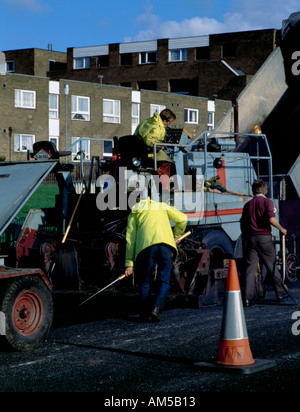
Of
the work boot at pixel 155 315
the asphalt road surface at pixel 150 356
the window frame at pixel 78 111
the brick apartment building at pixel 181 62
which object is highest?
the brick apartment building at pixel 181 62

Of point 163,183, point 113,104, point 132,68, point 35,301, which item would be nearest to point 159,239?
point 163,183

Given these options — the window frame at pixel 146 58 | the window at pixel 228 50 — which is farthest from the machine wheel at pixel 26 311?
the window frame at pixel 146 58

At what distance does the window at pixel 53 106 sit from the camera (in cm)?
4619

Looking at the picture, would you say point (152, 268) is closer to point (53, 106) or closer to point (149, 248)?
point (149, 248)

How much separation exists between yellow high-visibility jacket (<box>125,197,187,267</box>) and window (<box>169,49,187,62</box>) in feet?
173

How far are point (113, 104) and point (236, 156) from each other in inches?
1513

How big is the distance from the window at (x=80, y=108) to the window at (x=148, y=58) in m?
15.9

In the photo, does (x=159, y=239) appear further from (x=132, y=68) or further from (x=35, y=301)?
(x=132, y=68)

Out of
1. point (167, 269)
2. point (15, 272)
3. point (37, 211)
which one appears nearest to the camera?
point (15, 272)

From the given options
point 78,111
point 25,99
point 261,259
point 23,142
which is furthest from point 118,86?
point 261,259

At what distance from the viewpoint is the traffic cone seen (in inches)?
242

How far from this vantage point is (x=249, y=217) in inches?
400

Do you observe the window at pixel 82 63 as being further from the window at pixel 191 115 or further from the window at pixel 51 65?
the window at pixel 191 115

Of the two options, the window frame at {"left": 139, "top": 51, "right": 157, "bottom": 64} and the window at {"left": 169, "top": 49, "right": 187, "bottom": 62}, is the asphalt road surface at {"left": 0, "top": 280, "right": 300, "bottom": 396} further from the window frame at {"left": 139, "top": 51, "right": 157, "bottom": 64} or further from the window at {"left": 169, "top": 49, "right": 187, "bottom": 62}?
the window frame at {"left": 139, "top": 51, "right": 157, "bottom": 64}
